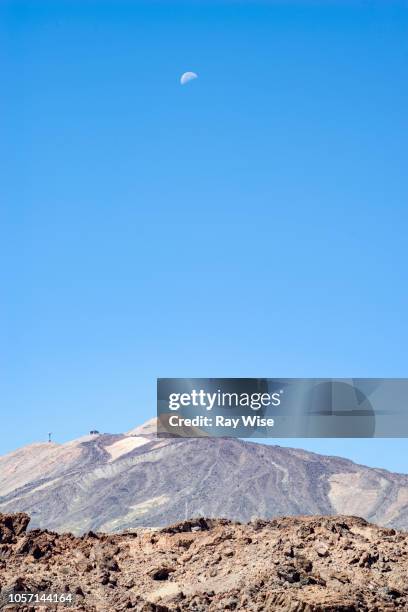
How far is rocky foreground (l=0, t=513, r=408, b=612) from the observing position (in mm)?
39094

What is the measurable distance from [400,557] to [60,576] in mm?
13948

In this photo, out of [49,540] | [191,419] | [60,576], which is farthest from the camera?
[49,540]

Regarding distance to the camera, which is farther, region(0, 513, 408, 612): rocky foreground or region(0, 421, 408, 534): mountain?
region(0, 421, 408, 534): mountain

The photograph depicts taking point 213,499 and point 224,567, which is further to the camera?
point 213,499

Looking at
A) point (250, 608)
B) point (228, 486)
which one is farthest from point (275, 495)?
point (250, 608)

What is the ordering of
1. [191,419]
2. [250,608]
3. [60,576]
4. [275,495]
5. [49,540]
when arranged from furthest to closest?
1. [275,495]
2. [49,540]
3. [60,576]
4. [191,419]
5. [250,608]

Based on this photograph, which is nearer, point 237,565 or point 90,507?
point 237,565

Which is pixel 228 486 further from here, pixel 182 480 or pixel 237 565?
pixel 237 565

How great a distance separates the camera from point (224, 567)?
4412 centimetres

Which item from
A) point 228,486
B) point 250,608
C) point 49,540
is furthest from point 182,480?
point 250,608

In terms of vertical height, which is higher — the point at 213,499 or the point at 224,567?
the point at 213,499

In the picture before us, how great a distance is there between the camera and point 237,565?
43.7 metres

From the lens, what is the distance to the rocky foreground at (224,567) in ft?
128

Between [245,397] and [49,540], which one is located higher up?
[245,397]
